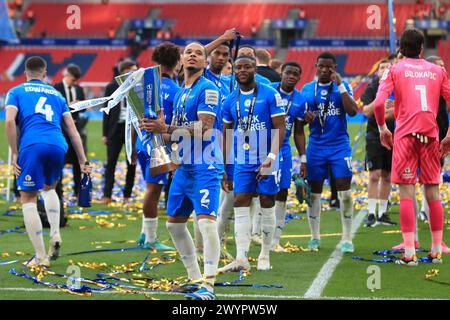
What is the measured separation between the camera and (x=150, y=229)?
10336 mm

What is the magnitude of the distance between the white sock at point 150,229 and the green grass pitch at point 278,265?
308mm

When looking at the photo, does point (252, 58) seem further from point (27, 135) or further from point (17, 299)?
point (17, 299)

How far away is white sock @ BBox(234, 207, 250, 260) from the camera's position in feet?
28.3

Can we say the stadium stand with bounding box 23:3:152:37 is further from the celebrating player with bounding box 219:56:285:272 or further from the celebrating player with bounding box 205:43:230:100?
the celebrating player with bounding box 219:56:285:272

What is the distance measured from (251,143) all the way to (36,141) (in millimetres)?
2144

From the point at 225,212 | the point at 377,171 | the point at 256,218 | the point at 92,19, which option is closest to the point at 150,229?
the point at 225,212

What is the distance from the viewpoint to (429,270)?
343 inches

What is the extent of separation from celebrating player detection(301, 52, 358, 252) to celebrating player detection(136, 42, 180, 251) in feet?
5.28

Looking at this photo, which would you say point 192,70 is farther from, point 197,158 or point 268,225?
point 268,225

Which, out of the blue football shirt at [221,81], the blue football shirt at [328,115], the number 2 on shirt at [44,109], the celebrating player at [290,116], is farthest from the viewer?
the blue football shirt at [328,115]

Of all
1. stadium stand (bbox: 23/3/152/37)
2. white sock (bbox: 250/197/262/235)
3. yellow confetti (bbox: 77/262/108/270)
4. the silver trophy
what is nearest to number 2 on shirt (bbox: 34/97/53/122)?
yellow confetti (bbox: 77/262/108/270)

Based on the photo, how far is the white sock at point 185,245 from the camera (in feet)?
24.9

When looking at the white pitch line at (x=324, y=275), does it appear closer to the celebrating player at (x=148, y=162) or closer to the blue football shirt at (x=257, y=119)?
the blue football shirt at (x=257, y=119)

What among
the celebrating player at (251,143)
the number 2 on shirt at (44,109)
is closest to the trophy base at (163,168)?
the celebrating player at (251,143)
